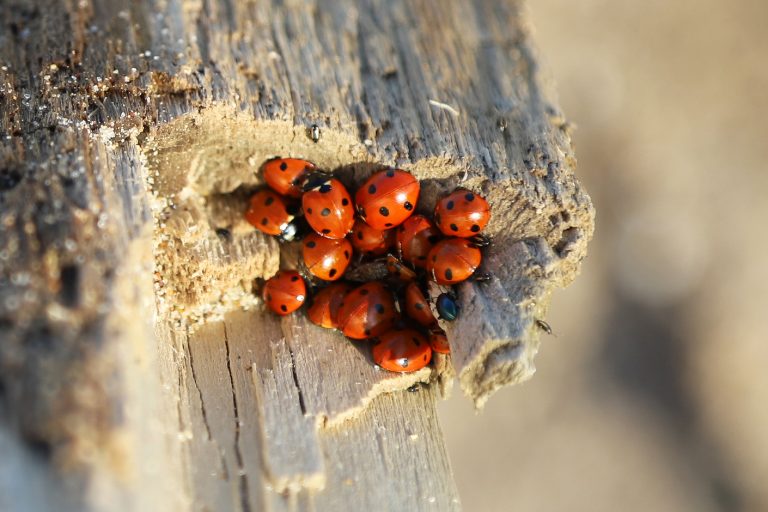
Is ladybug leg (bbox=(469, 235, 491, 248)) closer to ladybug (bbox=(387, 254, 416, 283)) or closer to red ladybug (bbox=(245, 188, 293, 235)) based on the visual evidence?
ladybug (bbox=(387, 254, 416, 283))

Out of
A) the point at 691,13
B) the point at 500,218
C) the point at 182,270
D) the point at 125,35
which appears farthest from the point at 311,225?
the point at 691,13

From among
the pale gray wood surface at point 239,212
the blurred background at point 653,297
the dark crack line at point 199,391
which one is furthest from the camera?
the blurred background at point 653,297

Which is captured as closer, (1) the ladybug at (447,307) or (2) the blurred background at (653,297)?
(1) the ladybug at (447,307)

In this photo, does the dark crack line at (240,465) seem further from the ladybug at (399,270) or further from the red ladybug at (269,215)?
the ladybug at (399,270)

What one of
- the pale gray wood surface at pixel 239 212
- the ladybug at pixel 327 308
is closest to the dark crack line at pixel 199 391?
the pale gray wood surface at pixel 239 212

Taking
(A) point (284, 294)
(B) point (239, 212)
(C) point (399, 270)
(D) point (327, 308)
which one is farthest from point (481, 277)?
(B) point (239, 212)

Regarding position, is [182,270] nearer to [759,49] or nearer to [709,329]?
[709,329]

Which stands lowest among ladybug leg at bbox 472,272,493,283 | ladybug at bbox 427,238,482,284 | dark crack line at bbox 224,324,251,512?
dark crack line at bbox 224,324,251,512

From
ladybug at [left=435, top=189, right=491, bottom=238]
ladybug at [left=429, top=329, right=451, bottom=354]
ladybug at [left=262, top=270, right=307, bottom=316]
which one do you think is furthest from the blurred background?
ladybug at [left=435, top=189, right=491, bottom=238]
